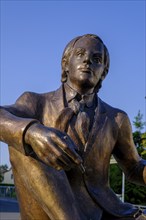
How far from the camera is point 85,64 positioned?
8.49 ft

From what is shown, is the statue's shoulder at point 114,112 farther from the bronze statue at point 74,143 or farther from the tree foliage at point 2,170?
the tree foliage at point 2,170

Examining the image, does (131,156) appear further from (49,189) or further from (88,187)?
(49,189)

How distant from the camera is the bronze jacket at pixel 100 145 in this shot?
7.98 feet

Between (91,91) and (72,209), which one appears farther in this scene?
(91,91)

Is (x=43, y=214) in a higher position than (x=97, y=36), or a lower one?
lower

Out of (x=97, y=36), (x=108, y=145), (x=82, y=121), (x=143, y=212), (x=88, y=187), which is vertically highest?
(x=97, y=36)

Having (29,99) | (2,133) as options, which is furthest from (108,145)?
(2,133)

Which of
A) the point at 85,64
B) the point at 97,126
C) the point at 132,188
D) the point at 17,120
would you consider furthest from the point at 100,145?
the point at 132,188

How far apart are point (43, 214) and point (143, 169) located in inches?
30.1

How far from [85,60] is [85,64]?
25 mm

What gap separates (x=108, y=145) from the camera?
8.54 feet

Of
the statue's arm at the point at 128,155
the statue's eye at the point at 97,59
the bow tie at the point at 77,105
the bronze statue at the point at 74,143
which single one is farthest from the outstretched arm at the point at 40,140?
the statue's arm at the point at 128,155

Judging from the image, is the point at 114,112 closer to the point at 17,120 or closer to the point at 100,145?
the point at 100,145

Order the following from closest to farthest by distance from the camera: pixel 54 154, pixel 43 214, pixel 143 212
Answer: pixel 54 154, pixel 43 214, pixel 143 212
